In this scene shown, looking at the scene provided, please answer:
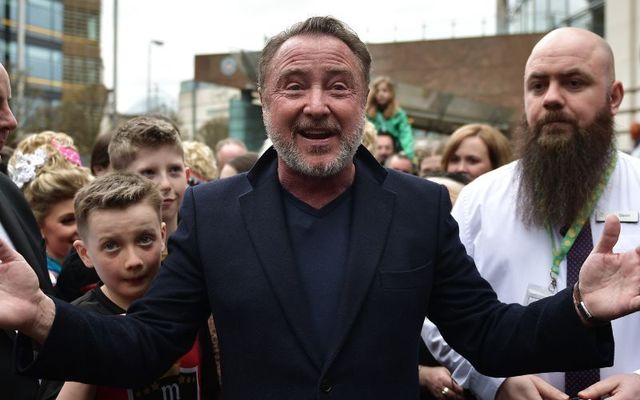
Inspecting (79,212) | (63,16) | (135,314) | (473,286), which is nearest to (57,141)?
(79,212)

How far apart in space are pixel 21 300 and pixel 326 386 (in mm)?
884

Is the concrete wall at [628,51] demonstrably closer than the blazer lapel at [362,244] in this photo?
No

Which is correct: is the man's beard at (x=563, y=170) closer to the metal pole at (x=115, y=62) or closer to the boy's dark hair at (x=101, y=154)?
the boy's dark hair at (x=101, y=154)

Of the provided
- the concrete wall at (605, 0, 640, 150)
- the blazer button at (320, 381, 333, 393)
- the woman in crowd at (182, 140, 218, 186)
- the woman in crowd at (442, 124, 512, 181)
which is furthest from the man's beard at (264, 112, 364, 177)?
the concrete wall at (605, 0, 640, 150)

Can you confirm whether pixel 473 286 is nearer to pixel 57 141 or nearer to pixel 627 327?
pixel 627 327

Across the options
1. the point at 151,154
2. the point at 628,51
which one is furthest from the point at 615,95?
the point at 628,51

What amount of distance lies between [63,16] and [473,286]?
6489 cm

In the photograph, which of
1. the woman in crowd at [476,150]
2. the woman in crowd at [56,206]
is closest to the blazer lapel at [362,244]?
the woman in crowd at [56,206]

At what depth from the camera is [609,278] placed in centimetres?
243

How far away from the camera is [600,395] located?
2.70 meters

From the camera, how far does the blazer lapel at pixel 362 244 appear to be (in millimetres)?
2420

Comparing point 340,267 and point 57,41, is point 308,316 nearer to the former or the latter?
point 340,267

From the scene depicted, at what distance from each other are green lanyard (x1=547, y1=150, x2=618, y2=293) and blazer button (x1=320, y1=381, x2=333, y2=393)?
108 cm

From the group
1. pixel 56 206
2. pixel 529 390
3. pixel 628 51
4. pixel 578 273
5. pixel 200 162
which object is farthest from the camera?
pixel 628 51
